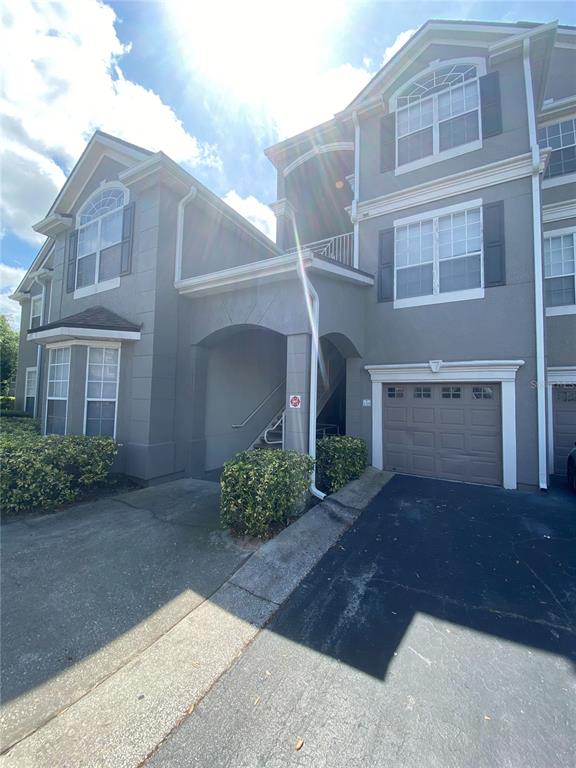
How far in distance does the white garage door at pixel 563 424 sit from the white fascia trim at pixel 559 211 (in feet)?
13.5

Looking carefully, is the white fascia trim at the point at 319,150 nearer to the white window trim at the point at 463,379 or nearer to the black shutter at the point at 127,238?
the black shutter at the point at 127,238

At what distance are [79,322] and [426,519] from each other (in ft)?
Answer: 25.9

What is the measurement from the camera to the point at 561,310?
8250 mm

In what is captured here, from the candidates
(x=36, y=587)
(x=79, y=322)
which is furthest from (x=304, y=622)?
(x=79, y=322)

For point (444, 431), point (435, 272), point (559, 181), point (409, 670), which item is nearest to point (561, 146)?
point (559, 181)

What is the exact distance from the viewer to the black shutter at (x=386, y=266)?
8.15 metres

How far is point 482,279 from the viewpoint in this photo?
282 inches

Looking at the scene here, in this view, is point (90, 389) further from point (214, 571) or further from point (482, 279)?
point (482, 279)

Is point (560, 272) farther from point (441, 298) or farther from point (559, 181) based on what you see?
point (441, 298)

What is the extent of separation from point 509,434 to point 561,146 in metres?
7.91

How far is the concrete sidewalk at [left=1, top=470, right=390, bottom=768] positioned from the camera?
6.40ft

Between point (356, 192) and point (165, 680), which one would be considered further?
point (356, 192)

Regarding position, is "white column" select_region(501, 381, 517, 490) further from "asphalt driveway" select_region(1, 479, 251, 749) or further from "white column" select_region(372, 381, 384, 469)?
"asphalt driveway" select_region(1, 479, 251, 749)

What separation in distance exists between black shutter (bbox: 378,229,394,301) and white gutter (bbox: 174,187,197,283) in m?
4.70
